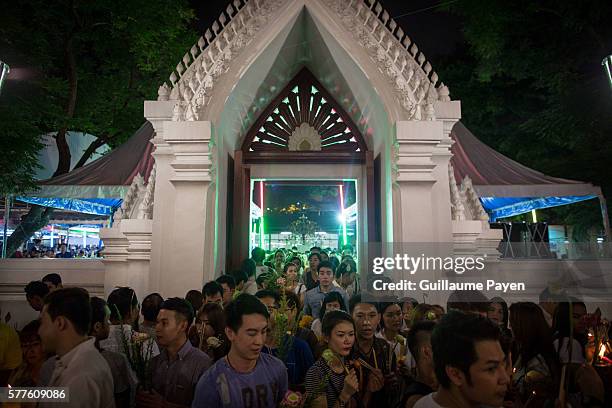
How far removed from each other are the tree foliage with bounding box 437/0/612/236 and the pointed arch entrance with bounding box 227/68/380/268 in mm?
5627

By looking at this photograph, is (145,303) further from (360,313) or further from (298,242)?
(298,242)

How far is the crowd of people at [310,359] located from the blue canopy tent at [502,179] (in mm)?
4847

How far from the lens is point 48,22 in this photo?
448 inches

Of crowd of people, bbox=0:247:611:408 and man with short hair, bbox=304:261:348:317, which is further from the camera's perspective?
man with short hair, bbox=304:261:348:317

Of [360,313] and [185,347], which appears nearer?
[185,347]

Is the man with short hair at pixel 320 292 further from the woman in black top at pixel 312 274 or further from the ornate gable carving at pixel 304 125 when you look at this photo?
the ornate gable carving at pixel 304 125

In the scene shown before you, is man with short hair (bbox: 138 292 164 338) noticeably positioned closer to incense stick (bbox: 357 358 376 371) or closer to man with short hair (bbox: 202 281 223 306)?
man with short hair (bbox: 202 281 223 306)

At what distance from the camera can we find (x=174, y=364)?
9.93 ft

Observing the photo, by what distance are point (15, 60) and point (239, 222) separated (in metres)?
6.74

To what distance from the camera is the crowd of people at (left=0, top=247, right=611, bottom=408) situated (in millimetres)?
2084

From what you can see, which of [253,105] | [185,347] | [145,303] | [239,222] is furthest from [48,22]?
[185,347]

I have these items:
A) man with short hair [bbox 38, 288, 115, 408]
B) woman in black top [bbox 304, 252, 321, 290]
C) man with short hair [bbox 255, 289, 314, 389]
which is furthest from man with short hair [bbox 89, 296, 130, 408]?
woman in black top [bbox 304, 252, 321, 290]

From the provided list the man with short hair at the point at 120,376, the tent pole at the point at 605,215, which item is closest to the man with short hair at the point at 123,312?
the man with short hair at the point at 120,376

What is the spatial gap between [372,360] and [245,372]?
116 cm
